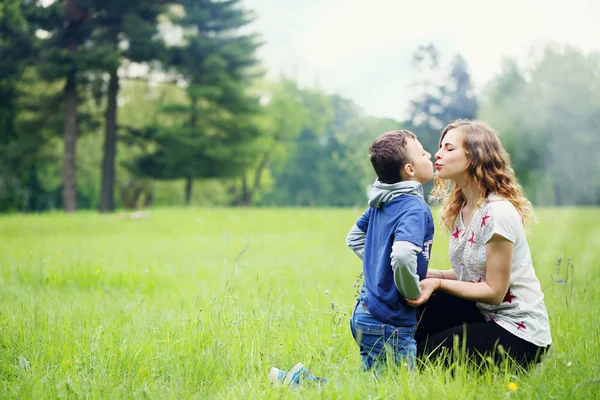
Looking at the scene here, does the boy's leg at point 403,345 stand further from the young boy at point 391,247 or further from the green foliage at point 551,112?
the green foliage at point 551,112

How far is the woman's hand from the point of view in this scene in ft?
8.03

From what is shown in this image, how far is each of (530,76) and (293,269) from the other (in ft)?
99.6

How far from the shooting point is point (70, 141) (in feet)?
62.6

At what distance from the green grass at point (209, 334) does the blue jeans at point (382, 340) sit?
10 cm

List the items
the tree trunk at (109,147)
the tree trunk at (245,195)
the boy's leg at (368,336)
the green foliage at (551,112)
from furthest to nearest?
the tree trunk at (245,195) → the green foliage at (551,112) → the tree trunk at (109,147) → the boy's leg at (368,336)

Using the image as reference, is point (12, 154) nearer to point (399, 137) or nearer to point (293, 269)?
point (293, 269)

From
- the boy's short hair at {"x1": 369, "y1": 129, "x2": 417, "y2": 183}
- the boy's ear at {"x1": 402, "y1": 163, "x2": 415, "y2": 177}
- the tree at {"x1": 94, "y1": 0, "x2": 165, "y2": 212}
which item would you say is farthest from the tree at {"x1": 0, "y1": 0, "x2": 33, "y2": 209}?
the boy's ear at {"x1": 402, "y1": 163, "x2": 415, "y2": 177}

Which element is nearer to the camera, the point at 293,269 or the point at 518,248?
the point at 518,248

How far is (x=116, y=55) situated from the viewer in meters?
17.7

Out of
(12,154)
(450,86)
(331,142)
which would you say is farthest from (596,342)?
(331,142)

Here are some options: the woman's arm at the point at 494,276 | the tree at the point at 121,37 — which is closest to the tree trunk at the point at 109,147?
the tree at the point at 121,37

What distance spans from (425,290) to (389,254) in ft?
0.82

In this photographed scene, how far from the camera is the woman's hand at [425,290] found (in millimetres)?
2447

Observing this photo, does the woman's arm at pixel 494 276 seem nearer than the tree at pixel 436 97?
Yes
